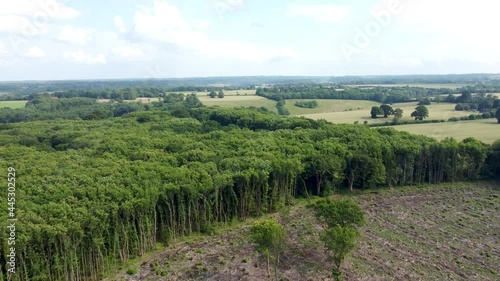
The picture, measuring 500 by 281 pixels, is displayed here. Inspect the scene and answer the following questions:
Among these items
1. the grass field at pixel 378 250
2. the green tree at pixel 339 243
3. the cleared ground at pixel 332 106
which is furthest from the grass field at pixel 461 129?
the green tree at pixel 339 243

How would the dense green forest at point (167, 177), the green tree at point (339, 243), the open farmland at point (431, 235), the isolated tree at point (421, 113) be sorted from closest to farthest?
the dense green forest at point (167, 177) < the green tree at point (339, 243) < the open farmland at point (431, 235) < the isolated tree at point (421, 113)

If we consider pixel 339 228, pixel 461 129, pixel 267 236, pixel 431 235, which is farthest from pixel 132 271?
pixel 461 129

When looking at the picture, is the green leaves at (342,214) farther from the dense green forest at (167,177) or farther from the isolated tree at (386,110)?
the isolated tree at (386,110)

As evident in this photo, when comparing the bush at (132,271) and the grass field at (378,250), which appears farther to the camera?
the bush at (132,271)

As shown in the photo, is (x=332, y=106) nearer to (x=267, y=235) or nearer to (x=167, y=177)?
(x=167, y=177)

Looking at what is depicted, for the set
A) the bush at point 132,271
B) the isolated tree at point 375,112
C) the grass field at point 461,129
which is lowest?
the bush at point 132,271

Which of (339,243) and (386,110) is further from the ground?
(386,110)

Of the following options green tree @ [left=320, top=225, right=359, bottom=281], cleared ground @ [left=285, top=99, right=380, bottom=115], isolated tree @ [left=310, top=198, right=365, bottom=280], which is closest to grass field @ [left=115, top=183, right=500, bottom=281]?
green tree @ [left=320, top=225, right=359, bottom=281]
